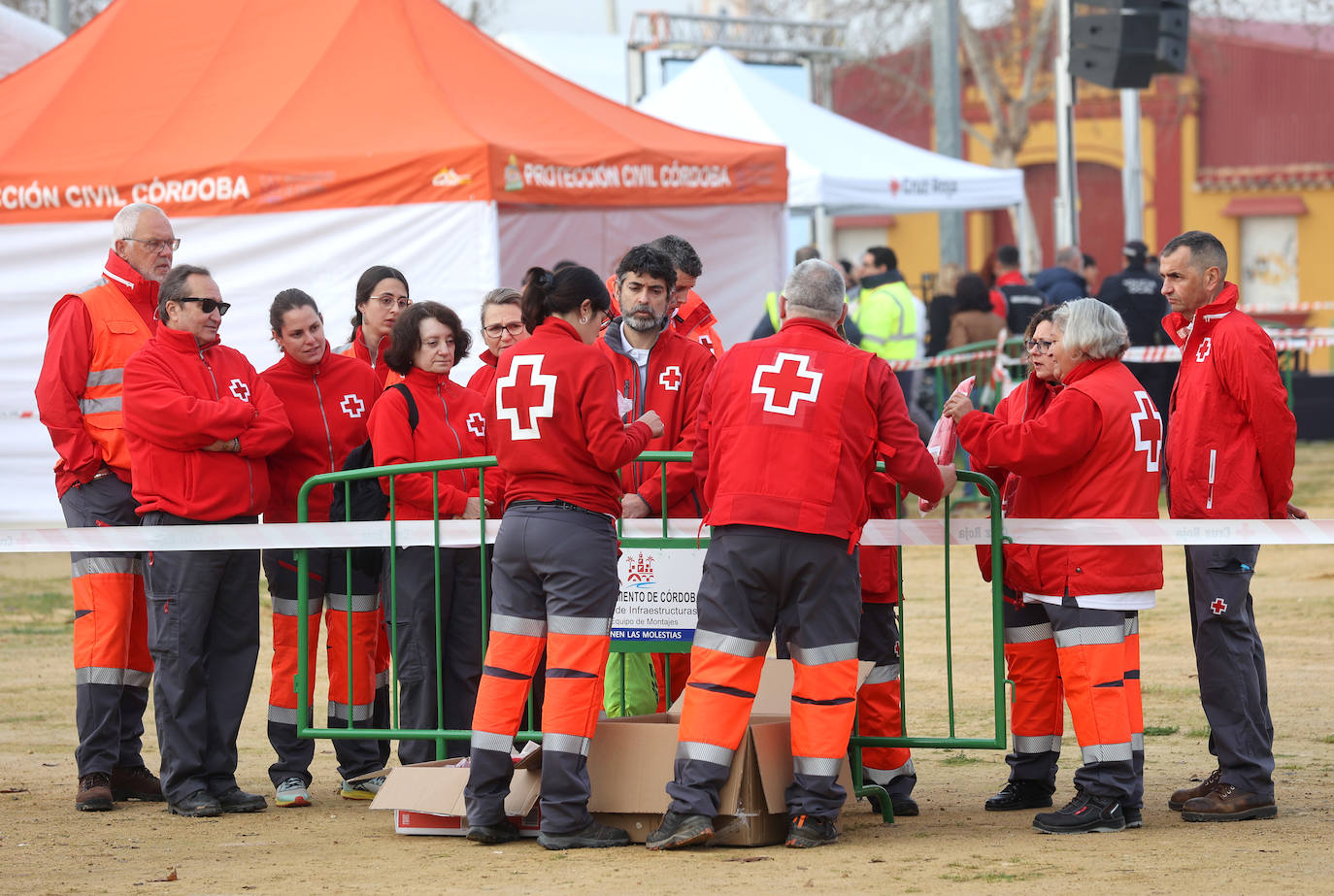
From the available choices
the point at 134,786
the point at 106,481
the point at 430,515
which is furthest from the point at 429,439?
the point at 134,786

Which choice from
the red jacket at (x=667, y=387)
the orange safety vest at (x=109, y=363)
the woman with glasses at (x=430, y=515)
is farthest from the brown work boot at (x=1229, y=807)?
the orange safety vest at (x=109, y=363)

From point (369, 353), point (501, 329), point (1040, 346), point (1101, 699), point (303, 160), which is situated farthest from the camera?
point (303, 160)

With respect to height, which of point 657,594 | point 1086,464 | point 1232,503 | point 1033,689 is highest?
point 1086,464

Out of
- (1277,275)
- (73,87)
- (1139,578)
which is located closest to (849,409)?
(1139,578)

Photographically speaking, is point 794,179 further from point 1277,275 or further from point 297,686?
point 1277,275

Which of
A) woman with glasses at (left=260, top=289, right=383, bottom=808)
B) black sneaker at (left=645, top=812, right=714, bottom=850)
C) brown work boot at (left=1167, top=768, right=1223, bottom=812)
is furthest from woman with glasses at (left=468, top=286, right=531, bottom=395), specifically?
brown work boot at (left=1167, top=768, right=1223, bottom=812)

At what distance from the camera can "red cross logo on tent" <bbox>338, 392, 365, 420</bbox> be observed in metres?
6.97

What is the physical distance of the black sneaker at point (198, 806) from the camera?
257 inches

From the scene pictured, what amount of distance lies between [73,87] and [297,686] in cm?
820

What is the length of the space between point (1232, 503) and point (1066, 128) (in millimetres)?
10087

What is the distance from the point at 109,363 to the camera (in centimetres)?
686

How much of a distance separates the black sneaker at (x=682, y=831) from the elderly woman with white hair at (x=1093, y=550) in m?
1.19

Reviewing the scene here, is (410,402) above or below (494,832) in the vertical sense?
above

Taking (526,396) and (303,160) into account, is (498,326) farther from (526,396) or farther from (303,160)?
(303,160)
